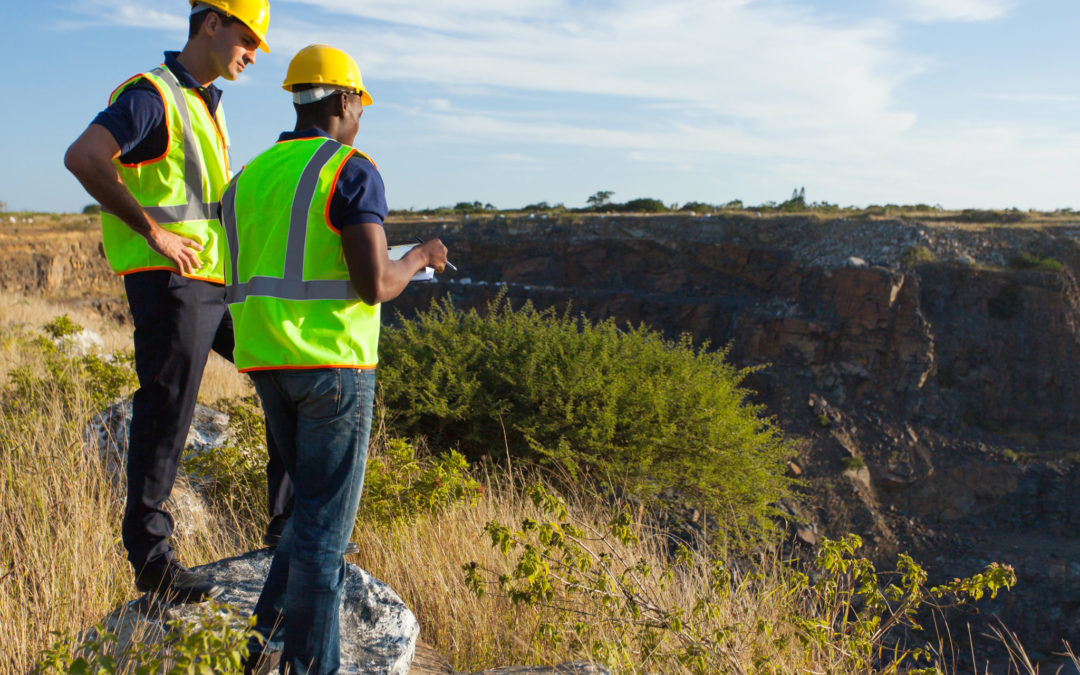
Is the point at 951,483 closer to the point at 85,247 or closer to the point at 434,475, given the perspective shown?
the point at 434,475

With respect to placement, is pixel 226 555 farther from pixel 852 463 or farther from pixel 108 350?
pixel 852 463

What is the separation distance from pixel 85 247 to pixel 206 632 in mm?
29024

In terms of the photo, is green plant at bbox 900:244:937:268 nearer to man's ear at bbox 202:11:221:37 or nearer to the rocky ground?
the rocky ground

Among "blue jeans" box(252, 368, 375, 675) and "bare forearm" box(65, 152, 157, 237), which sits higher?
"bare forearm" box(65, 152, 157, 237)

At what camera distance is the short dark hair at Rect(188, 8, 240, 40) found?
2.71 m

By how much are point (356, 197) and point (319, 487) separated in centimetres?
80

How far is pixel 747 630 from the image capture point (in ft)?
10.0

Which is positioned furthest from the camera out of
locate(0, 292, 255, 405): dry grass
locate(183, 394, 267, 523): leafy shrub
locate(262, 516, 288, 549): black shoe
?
locate(0, 292, 255, 405): dry grass

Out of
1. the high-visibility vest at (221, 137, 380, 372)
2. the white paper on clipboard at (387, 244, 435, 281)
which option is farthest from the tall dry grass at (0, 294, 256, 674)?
the white paper on clipboard at (387, 244, 435, 281)

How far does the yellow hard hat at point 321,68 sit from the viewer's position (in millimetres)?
2248

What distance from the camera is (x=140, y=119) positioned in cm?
257

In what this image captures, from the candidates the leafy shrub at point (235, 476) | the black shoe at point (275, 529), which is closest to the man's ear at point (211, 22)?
the black shoe at point (275, 529)

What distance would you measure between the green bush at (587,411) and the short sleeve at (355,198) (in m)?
3.75

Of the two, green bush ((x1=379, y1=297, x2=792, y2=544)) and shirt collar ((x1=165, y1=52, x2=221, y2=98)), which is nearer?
shirt collar ((x1=165, y1=52, x2=221, y2=98))
